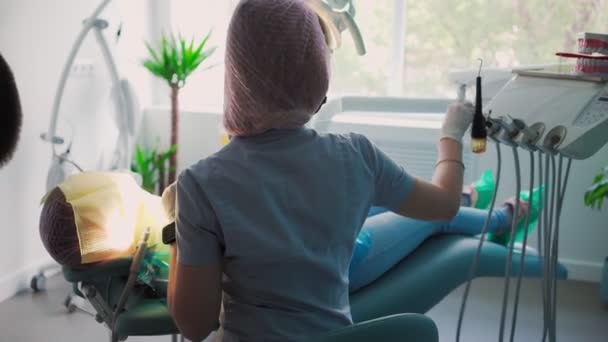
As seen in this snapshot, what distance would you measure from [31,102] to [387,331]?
7.96ft

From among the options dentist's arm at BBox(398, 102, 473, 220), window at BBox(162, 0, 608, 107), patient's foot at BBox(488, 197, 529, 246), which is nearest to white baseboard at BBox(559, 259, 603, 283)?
window at BBox(162, 0, 608, 107)

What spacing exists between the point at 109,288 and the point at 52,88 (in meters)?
1.77

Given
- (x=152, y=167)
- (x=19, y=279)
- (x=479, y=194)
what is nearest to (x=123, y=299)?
(x=479, y=194)

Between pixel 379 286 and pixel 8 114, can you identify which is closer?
pixel 379 286

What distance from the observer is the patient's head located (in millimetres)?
1203

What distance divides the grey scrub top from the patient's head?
1.4 inches

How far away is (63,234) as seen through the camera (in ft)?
5.57

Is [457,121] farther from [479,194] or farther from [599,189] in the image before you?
[599,189]

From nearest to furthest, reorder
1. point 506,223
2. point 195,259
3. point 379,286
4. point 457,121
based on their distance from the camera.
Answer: point 195,259 → point 457,121 → point 379,286 → point 506,223

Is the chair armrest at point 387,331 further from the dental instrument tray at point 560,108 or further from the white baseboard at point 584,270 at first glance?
the white baseboard at point 584,270

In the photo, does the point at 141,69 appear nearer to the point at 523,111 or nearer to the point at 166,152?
the point at 166,152

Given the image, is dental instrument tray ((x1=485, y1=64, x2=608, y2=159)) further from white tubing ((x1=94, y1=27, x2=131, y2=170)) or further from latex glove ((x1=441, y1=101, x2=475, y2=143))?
white tubing ((x1=94, y1=27, x2=131, y2=170))

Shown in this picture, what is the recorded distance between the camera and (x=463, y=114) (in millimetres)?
1597

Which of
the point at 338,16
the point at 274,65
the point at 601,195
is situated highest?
the point at 338,16
